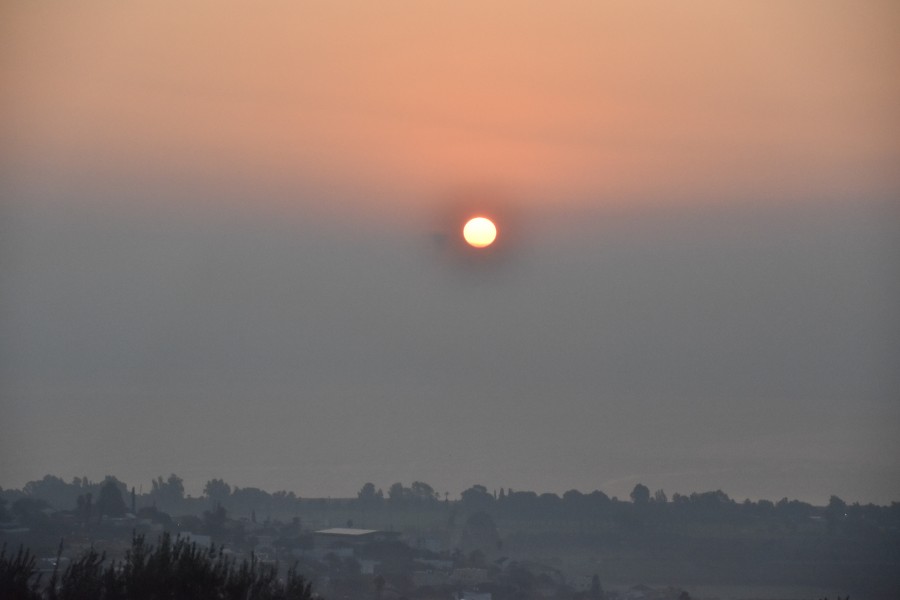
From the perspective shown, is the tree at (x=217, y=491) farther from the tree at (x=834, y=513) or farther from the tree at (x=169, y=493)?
the tree at (x=834, y=513)

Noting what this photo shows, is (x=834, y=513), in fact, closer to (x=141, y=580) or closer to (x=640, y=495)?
(x=640, y=495)

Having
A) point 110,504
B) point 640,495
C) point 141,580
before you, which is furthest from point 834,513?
point 141,580

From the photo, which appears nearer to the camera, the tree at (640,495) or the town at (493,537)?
the town at (493,537)

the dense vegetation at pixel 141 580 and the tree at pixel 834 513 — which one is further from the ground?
the tree at pixel 834 513

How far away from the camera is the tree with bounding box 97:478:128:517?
56.8m

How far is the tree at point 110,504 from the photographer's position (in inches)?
2235

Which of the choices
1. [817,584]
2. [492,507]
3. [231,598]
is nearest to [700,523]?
[492,507]

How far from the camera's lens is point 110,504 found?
58844mm

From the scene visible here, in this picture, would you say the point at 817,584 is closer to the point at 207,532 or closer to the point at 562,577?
the point at 562,577

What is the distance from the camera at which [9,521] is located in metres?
49.2

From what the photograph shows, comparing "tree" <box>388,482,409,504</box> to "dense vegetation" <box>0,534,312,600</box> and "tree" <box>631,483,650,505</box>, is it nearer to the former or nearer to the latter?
"tree" <box>631,483,650,505</box>

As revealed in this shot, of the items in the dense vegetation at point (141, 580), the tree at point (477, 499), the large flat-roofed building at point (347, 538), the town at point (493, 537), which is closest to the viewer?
the dense vegetation at point (141, 580)

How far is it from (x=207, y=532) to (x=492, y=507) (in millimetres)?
34437

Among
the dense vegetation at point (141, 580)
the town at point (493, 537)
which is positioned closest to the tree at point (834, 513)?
the town at point (493, 537)
